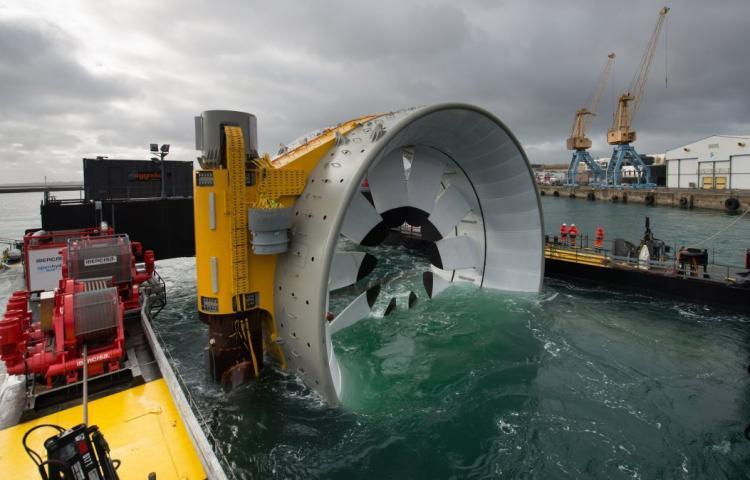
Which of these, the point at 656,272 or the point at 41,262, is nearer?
the point at 41,262

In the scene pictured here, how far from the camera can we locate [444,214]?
13.1m

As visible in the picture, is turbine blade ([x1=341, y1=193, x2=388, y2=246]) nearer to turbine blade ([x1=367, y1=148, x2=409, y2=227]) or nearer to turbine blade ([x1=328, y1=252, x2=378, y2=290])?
turbine blade ([x1=367, y1=148, x2=409, y2=227])

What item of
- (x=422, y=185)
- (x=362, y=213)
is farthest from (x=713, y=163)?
(x=362, y=213)

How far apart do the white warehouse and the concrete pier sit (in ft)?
21.9

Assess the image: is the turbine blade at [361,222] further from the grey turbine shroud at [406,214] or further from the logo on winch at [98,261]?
the logo on winch at [98,261]

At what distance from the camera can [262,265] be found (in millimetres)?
9391

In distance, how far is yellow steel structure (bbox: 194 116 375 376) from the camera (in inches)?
344

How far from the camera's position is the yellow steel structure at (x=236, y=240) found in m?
8.73

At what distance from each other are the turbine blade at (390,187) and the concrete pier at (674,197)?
56615mm

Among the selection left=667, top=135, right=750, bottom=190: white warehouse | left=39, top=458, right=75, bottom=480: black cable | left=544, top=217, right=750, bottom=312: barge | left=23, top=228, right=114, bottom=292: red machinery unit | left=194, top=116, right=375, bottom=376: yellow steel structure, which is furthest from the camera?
left=667, top=135, right=750, bottom=190: white warehouse

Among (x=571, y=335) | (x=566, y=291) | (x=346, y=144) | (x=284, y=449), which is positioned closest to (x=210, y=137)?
(x=346, y=144)

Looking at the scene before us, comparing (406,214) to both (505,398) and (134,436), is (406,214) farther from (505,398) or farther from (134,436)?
(134,436)

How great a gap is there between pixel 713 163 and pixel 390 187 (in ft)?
248

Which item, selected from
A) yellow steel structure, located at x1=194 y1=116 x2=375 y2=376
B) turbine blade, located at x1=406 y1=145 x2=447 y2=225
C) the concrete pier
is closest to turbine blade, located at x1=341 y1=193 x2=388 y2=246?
turbine blade, located at x1=406 y1=145 x2=447 y2=225
